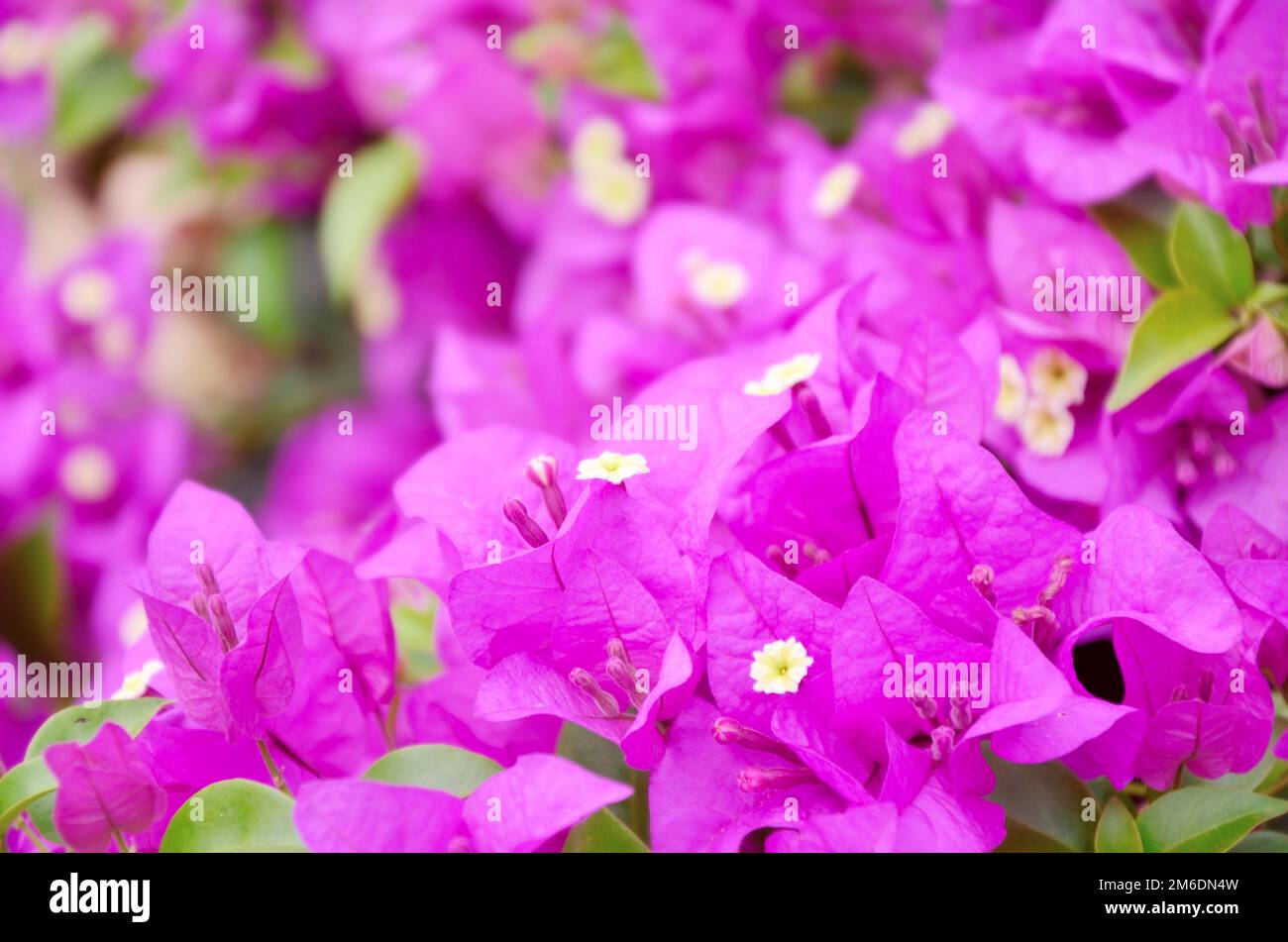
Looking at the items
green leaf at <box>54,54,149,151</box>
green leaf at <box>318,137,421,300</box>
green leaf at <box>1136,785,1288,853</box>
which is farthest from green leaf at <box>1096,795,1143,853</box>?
green leaf at <box>54,54,149,151</box>

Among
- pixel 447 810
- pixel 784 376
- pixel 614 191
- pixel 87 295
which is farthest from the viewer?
pixel 87 295

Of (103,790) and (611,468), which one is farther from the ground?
(611,468)

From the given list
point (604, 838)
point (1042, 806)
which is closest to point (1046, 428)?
point (1042, 806)

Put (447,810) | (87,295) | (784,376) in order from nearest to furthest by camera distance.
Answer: (447,810), (784,376), (87,295)

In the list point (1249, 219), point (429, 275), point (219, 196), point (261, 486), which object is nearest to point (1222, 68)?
point (1249, 219)

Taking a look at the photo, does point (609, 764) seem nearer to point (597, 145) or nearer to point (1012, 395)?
point (1012, 395)
